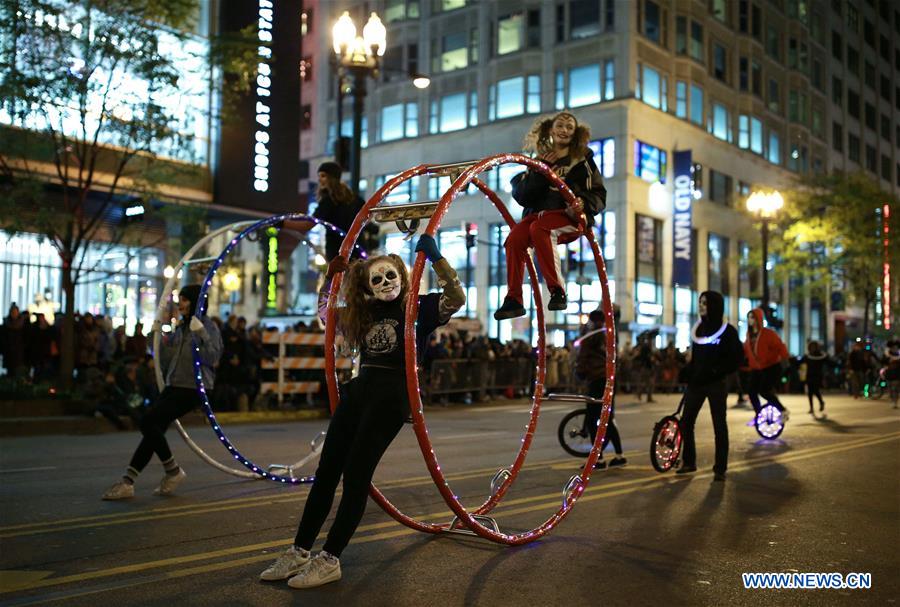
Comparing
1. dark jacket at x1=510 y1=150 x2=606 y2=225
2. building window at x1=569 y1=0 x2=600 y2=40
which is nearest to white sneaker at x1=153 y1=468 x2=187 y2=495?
dark jacket at x1=510 y1=150 x2=606 y2=225

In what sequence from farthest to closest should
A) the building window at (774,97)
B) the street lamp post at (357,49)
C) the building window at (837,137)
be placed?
the building window at (837,137) < the building window at (774,97) < the street lamp post at (357,49)

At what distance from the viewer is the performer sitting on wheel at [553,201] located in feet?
26.8

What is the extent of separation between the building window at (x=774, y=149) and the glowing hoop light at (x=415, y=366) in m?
59.7

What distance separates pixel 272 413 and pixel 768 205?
909 inches

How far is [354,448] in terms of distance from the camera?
230 inches

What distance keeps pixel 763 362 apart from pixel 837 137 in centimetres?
6598

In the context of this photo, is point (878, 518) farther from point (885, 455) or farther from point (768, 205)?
point (768, 205)

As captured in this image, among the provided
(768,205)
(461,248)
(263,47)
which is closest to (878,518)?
(263,47)

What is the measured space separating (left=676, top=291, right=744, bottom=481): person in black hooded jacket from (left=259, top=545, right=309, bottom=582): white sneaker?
6627mm

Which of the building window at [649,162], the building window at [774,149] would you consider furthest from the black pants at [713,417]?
the building window at [774,149]

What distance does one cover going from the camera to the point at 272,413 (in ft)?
67.2

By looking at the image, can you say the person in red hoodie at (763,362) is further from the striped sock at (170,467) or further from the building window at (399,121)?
the building window at (399,121)

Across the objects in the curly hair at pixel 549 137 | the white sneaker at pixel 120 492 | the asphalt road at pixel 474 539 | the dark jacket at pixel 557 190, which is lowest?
the asphalt road at pixel 474 539

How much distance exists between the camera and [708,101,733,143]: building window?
58.2 m
